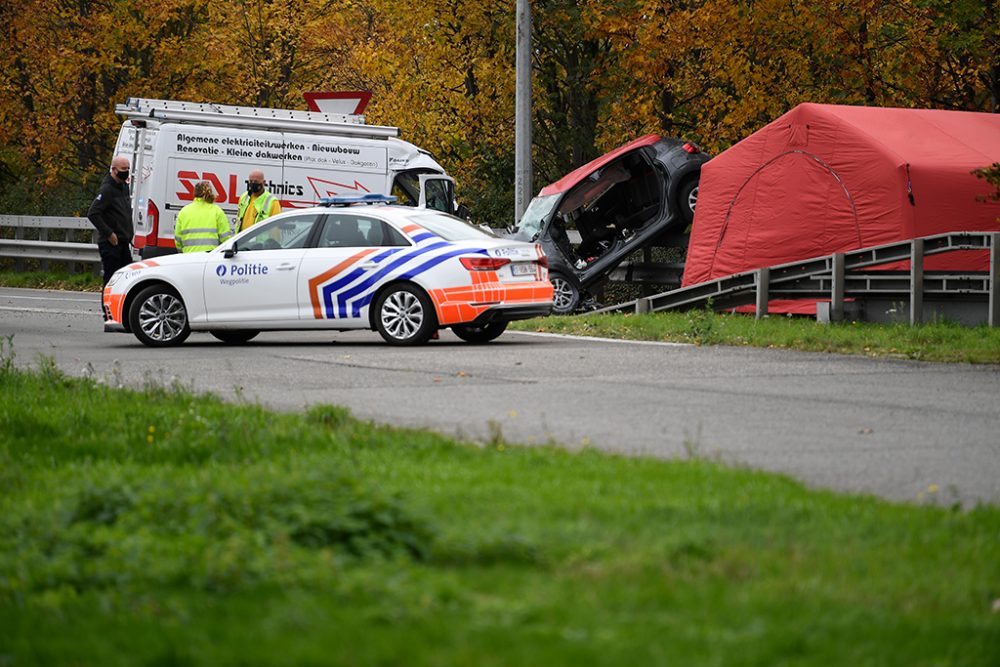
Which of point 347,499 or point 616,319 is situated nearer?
Answer: point 347,499

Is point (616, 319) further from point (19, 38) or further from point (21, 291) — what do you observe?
point (19, 38)

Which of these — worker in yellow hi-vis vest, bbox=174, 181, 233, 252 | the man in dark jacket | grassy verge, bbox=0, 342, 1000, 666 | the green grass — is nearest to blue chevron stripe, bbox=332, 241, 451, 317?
the green grass

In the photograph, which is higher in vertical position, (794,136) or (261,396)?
(794,136)

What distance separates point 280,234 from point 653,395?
6.92 meters

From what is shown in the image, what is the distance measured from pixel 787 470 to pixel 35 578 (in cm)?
392

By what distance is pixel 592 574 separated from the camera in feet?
16.6

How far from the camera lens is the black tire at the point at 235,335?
17.5 m

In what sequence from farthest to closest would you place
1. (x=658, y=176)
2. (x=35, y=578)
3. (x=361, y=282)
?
(x=658, y=176) → (x=361, y=282) → (x=35, y=578)

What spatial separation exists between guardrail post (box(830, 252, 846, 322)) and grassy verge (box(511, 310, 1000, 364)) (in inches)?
14.0

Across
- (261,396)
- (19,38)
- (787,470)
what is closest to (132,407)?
(261,396)

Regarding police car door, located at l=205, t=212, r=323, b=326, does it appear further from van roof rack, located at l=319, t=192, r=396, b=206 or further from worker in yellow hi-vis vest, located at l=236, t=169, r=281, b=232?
worker in yellow hi-vis vest, located at l=236, t=169, r=281, b=232

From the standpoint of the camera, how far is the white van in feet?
81.0

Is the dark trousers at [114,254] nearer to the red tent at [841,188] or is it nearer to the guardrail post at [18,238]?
the red tent at [841,188]

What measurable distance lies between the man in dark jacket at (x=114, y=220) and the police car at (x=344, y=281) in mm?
2395
